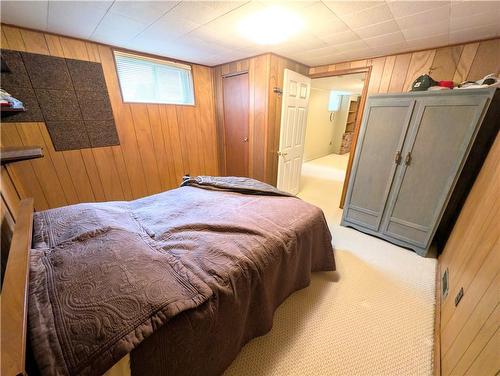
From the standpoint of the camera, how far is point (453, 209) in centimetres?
184

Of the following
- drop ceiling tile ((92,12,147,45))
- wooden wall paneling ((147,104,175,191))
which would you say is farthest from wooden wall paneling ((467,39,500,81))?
wooden wall paneling ((147,104,175,191))

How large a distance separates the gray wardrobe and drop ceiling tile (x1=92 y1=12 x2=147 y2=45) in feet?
7.64

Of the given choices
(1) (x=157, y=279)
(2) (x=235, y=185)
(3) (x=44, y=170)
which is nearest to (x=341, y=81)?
(2) (x=235, y=185)

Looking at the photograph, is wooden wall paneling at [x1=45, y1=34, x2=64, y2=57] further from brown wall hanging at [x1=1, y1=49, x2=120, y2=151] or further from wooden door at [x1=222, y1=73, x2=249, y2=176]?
wooden door at [x1=222, y1=73, x2=249, y2=176]

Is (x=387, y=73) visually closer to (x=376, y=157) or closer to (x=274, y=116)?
(x=376, y=157)

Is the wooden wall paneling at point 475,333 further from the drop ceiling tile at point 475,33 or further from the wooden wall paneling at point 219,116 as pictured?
the wooden wall paneling at point 219,116

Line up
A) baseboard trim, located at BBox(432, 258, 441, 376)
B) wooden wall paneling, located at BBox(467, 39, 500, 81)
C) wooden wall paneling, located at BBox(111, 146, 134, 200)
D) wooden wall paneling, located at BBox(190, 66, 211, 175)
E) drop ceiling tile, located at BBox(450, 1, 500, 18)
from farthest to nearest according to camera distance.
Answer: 1. wooden wall paneling, located at BBox(190, 66, 211, 175)
2. wooden wall paneling, located at BBox(111, 146, 134, 200)
3. wooden wall paneling, located at BBox(467, 39, 500, 81)
4. drop ceiling tile, located at BBox(450, 1, 500, 18)
5. baseboard trim, located at BBox(432, 258, 441, 376)

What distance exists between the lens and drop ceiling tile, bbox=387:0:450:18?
1.25 m

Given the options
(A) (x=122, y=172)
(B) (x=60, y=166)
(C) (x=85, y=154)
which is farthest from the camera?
(A) (x=122, y=172)

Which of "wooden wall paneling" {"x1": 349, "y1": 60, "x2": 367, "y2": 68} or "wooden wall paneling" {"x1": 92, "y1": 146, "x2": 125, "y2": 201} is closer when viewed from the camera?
"wooden wall paneling" {"x1": 92, "y1": 146, "x2": 125, "y2": 201}

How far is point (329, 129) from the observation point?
21.5 feet

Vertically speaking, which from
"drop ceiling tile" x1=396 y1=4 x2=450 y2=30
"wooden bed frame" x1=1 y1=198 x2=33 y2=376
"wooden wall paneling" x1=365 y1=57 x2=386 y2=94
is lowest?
"wooden bed frame" x1=1 y1=198 x2=33 y2=376

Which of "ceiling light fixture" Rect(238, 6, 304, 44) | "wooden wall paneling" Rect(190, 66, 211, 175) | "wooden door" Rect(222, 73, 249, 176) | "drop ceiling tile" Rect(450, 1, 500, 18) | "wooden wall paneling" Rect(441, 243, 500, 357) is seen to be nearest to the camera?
"wooden wall paneling" Rect(441, 243, 500, 357)

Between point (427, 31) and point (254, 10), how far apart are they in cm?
148
